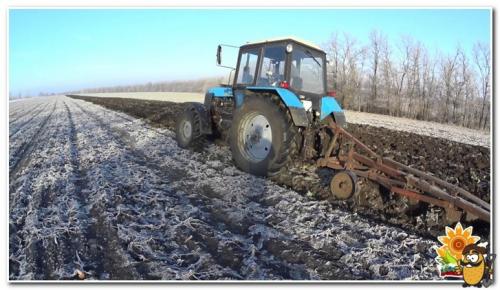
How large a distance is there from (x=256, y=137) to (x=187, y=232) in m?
2.36

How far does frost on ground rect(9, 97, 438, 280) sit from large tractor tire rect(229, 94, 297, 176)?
0.25 meters

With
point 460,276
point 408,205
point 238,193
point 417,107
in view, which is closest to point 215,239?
point 238,193

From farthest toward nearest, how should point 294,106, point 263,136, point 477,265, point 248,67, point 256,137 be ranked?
point 248,67 < point 256,137 < point 263,136 < point 294,106 < point 477,265

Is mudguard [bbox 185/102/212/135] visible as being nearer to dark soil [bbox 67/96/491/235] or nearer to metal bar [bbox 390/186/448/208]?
dark soil [bbox 67/96/491/235]

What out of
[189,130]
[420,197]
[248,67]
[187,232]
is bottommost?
[187,232]

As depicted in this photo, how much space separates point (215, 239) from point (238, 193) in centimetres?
127

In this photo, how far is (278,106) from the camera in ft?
15.9

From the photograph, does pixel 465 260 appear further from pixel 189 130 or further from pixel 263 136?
pixel 189 130

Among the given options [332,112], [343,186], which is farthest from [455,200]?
[332,112]

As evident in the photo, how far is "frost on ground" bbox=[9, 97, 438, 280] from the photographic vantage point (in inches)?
104

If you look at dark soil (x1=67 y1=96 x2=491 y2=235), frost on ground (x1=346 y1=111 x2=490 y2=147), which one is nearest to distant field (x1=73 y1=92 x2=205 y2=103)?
→ frost on ground (x1=346 y1=111 x2=490 y2=147)

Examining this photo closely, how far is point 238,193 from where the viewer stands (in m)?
4.29

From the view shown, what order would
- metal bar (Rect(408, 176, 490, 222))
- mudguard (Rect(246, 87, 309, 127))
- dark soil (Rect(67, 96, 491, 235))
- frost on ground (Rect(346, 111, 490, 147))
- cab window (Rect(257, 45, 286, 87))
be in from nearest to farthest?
metal bar (Rect(408, 176, 490, 222))
dark soil (Rect(67, 96, 491, 235))
mudguard (Rect(246, 87, 309, 127))
cab window (Rect(257, 45, 286, 87))
frost on ground (Rect(346, 111, 490, 147))

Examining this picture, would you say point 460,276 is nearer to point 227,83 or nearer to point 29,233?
point 29,233
